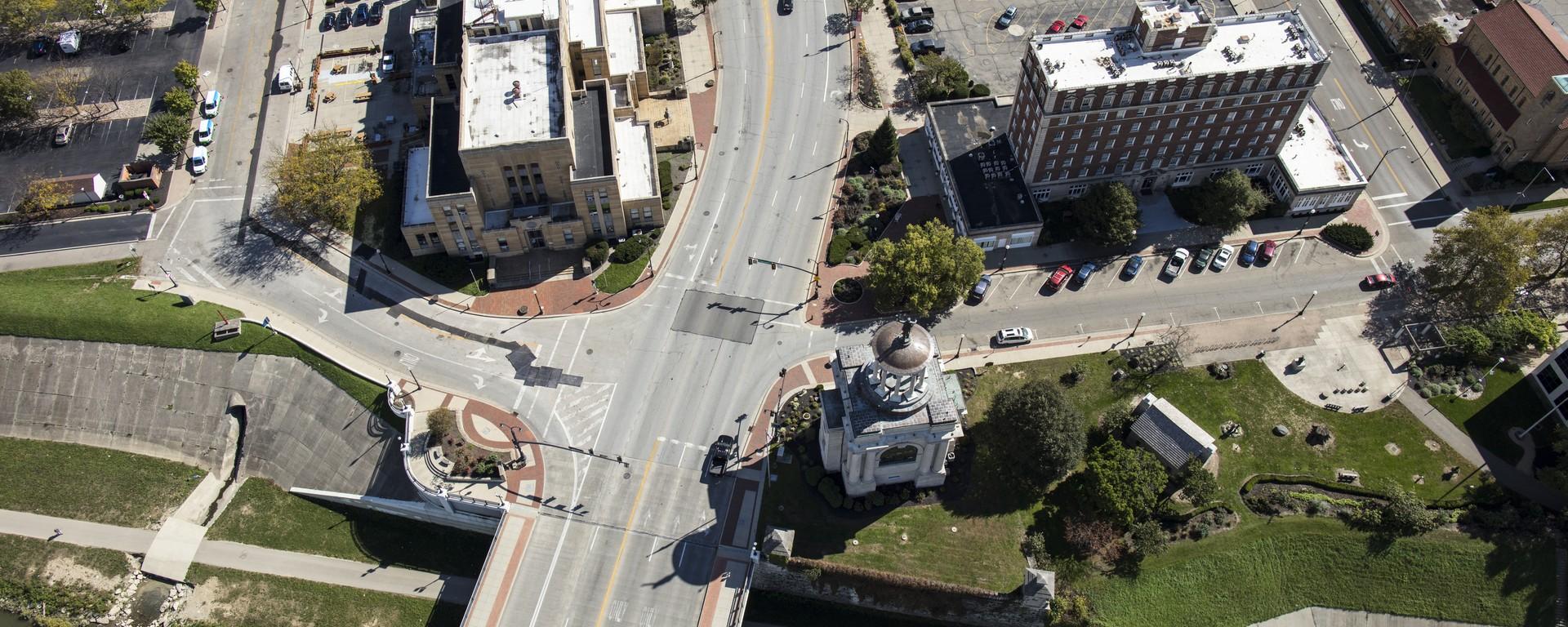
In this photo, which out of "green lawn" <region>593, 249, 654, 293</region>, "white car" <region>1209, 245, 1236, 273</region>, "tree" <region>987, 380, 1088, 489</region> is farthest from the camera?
"white car" <region>1209, 245, 1236, 273</region>

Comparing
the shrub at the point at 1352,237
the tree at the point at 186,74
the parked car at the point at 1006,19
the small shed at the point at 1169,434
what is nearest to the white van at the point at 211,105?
the tree at the point at 186,74

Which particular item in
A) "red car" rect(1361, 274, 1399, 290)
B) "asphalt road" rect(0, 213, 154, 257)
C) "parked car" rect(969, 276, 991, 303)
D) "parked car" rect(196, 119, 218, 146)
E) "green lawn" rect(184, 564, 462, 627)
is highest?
"parked car" rect(196, 119, 218, 146)

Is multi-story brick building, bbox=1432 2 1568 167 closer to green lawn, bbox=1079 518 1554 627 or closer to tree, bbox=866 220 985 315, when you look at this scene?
green lawn, bbox=1079 518 1554 627

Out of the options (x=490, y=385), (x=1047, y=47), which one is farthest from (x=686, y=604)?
(x=1047, y=47)

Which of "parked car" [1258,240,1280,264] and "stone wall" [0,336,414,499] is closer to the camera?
"stone wall" [0,336,414,499]

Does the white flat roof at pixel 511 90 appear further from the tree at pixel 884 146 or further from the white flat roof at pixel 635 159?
the tree at pixel 884 146

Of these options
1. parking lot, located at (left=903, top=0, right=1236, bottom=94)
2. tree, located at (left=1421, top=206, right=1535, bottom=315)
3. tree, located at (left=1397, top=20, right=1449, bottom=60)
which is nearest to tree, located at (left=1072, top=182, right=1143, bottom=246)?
parking lot, located at (left=903, top=0, right=1236, bottom=94)

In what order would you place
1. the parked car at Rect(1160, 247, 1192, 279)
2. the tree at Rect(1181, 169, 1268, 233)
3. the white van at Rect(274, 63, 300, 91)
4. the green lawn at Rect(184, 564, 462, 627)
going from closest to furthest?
the green lawn at Rect(184, 564, 462, 627), the tree at Rect(1181, 169, 1268, 233), the parked car at Rect(1160, 247, 1192, 279), the white van at Rect(274, 63, 300, 91)

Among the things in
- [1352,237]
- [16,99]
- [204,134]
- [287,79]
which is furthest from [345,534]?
[1352,237]
